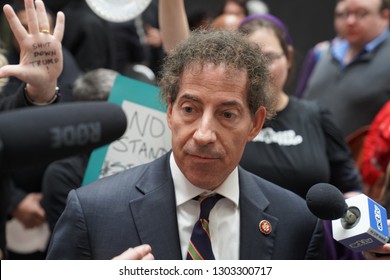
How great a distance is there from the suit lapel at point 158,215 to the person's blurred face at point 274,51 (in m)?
1.14

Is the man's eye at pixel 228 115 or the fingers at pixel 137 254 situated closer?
the fingers at pixel 137 254

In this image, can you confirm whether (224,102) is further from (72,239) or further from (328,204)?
(72,239)

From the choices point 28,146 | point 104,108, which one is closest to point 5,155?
point 28,146

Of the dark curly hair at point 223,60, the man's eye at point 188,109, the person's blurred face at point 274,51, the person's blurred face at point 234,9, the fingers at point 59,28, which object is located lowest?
the person's blurred face at point 234,9

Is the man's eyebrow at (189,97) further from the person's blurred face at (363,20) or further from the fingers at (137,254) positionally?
the person's blurred face at (363,20)

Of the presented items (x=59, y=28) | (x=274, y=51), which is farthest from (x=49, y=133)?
(x=274, y=51)

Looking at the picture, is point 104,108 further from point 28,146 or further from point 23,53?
point 23,53

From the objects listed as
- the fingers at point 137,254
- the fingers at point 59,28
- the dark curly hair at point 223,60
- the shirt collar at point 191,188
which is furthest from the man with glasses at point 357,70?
the fingers at point 137,254

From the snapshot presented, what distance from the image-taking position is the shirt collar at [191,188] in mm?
1944

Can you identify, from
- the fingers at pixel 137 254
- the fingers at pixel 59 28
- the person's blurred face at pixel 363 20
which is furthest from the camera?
the person's blurred face at pixel 363 20

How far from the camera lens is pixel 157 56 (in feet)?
19.2

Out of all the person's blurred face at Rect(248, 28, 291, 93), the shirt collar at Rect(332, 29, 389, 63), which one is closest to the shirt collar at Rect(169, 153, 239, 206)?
the person's blurred face at Rect(248, 28, 291, 93)

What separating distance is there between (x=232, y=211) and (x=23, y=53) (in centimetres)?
76

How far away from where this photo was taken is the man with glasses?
4.21 meters
